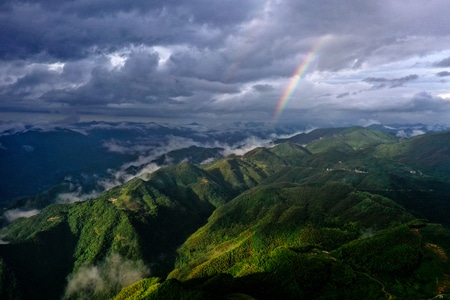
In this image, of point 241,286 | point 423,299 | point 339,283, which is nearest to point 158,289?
point 241,286

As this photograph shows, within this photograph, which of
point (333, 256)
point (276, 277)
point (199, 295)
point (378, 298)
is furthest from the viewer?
point (333, 256)

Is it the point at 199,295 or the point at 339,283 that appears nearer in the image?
the point at 199,295

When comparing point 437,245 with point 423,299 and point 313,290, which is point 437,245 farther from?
point 313,290

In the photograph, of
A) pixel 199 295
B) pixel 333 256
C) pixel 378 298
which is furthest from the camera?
pixel 333 256

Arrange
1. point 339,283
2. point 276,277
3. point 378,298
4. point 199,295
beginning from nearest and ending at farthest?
point 199,295
point 378,298
point 339,283
point 276,277

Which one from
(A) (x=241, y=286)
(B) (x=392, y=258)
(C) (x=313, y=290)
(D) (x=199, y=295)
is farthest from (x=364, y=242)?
(D) (x=199, y=295)

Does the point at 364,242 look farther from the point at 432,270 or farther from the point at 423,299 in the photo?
the point at 423,299

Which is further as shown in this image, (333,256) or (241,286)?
(333,256)

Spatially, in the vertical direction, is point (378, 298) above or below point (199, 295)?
below

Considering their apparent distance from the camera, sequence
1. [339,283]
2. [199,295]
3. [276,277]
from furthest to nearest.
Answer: [276,277]
[339,283]
[199,295]
